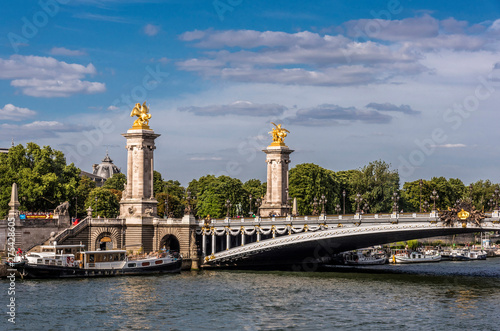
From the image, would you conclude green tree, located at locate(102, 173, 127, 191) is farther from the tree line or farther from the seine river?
the seine river

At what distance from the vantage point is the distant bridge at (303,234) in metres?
70.9

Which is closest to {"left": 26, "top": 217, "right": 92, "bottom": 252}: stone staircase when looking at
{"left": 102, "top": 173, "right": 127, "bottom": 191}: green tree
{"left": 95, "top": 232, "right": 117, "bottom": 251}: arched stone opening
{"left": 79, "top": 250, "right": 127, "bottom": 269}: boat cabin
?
{"left": 95, "top": 232, "right": 117, "bottom": 251}: arched stone opening

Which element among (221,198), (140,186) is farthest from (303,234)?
(221,198)

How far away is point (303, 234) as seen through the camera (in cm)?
7619

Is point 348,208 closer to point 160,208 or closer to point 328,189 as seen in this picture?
point 328,189

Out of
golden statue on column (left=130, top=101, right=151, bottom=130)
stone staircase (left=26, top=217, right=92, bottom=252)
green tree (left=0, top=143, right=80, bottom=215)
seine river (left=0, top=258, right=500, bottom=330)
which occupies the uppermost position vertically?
golden statue on column (left=130, top=101, right=151, bottom=130)

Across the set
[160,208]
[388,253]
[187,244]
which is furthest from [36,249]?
[388,253]

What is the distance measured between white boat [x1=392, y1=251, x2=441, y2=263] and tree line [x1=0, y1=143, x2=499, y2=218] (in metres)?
6.93

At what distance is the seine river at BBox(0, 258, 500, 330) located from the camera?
48.5m

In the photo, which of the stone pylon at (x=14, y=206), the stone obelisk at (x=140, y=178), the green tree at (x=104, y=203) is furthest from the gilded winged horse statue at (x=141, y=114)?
the green tree at (x=104, y=203)

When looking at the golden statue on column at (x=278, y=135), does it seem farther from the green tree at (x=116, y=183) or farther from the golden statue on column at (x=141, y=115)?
the green tree at (x=116, y=183)

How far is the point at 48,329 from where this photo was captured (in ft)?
151

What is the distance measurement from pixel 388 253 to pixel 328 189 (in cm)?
1111

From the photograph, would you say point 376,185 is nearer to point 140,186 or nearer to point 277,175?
point 277,175
